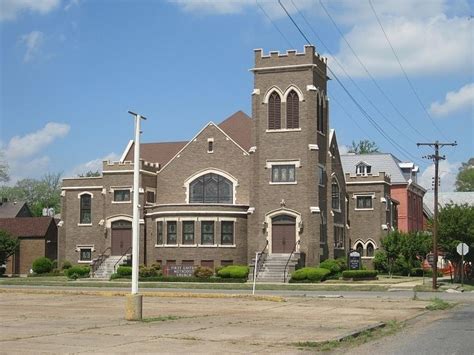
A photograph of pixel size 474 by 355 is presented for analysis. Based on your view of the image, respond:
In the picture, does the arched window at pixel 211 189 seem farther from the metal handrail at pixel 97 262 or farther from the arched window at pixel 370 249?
the arched window at pixel 370 249

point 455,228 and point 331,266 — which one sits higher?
point 455,228

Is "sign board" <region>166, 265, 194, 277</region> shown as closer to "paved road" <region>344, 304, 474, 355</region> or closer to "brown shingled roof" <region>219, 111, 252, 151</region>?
"brown shingled roof" <region>219, 111, 252, 151</region>

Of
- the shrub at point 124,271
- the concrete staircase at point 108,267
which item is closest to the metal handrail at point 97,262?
the concrete staircase at point 108,267

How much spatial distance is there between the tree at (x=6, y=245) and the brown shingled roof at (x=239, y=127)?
19.5 metres

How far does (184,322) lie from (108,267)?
3905cm

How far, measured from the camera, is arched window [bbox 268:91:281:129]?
184ft

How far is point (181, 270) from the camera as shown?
2114 inches

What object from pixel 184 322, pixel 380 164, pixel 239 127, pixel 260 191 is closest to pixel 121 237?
pixel 260 191

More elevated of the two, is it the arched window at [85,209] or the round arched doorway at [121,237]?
the arched window at [85,209]

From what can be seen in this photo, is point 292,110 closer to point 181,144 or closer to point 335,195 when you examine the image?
point 335,195

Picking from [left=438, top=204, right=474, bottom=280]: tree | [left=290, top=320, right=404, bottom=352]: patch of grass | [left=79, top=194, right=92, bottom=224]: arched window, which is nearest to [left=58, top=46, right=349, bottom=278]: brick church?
[left=79, top=194, right=92, bottom=224]: arched window

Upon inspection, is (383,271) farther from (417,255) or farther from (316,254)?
(316,254)

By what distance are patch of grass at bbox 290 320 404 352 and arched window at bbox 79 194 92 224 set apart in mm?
Answer: 46852

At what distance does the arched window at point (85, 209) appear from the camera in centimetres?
6419
